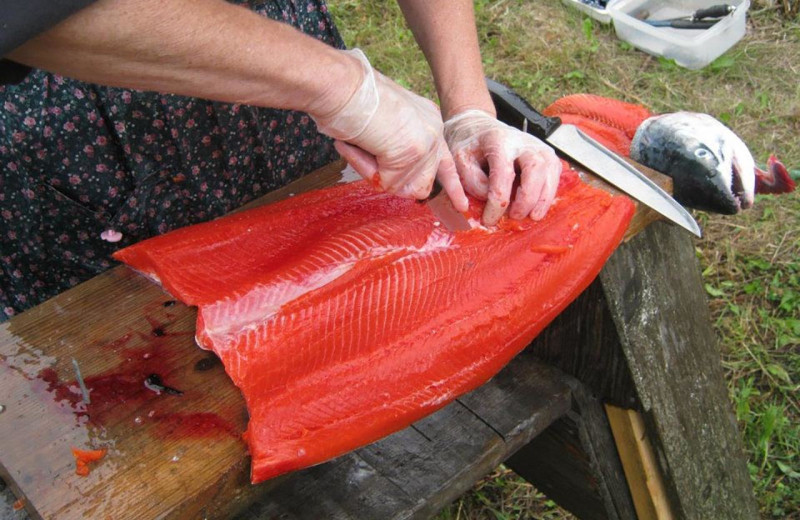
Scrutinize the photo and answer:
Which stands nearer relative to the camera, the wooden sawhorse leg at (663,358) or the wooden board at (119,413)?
the wooden board at (119,413)

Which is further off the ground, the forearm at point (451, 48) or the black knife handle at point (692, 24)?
the forearm at point (451, 48)

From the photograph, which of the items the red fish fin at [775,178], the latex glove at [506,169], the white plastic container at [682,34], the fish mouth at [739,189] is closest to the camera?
the latex glove at [506,169]

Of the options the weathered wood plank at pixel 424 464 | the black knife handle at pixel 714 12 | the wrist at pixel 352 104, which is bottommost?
the black knife handle at pixel 714 12

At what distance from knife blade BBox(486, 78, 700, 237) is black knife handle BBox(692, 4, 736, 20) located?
143 inches

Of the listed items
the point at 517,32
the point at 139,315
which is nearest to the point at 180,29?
the point at 139,315

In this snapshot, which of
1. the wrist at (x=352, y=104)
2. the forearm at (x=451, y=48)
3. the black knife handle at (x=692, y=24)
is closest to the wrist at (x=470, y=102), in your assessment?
the forearm at (x=451, y=48)

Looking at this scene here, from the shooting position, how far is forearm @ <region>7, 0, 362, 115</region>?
1248 mm

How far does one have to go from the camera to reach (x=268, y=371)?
164 cm

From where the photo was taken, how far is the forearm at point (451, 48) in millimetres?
2236

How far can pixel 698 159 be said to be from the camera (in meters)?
2.19

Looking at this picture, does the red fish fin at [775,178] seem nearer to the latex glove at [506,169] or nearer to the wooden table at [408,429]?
the wooden table at [408,429]

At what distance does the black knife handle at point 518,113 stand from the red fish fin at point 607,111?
0.49 metres

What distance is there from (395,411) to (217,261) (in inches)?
23.5

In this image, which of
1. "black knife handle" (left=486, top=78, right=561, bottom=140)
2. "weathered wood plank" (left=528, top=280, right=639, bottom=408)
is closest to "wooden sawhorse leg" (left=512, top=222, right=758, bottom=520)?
"weathered wood plank" (left=528, top=280, right=639, bottom=408)
